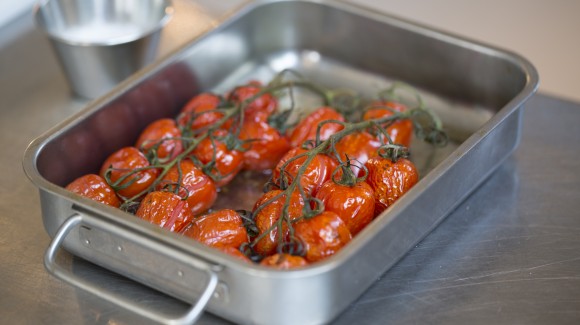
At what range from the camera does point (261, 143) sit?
4.00 feet

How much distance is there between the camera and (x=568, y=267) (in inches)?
43.1

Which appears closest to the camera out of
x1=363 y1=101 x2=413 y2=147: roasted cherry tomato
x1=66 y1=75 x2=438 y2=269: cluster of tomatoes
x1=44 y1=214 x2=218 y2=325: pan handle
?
x1=44 y1=214 x2=218 y2=325: pan handle

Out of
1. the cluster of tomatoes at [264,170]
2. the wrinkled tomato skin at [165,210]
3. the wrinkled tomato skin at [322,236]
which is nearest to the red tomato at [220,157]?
the cluster of tomatoes at [264,170]

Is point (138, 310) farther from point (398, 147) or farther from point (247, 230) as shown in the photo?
point (398, 147)

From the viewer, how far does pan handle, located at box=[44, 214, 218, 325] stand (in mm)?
885

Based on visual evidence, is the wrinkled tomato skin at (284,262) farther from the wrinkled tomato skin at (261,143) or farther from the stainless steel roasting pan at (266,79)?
the wrinkled tomato skin at (261,143)

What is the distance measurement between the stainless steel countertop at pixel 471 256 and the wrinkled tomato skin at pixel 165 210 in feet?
0.27

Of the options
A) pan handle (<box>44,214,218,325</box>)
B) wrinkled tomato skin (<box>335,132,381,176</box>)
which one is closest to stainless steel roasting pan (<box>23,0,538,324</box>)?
pan handle (<box>44,214,218,325</box>)

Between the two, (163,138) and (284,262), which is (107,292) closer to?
(284,262)

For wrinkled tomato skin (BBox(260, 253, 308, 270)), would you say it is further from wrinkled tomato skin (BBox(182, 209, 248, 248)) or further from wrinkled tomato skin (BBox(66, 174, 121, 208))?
wrinkled tomato skin (BBox(66, 174, 121, 208))

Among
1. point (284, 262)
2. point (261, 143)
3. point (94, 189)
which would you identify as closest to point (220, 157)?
point (261, 143)

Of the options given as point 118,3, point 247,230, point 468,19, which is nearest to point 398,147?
point 247,230

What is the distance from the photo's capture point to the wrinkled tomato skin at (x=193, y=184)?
1.13 metres

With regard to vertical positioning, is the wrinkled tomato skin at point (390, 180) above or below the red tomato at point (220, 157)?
above
